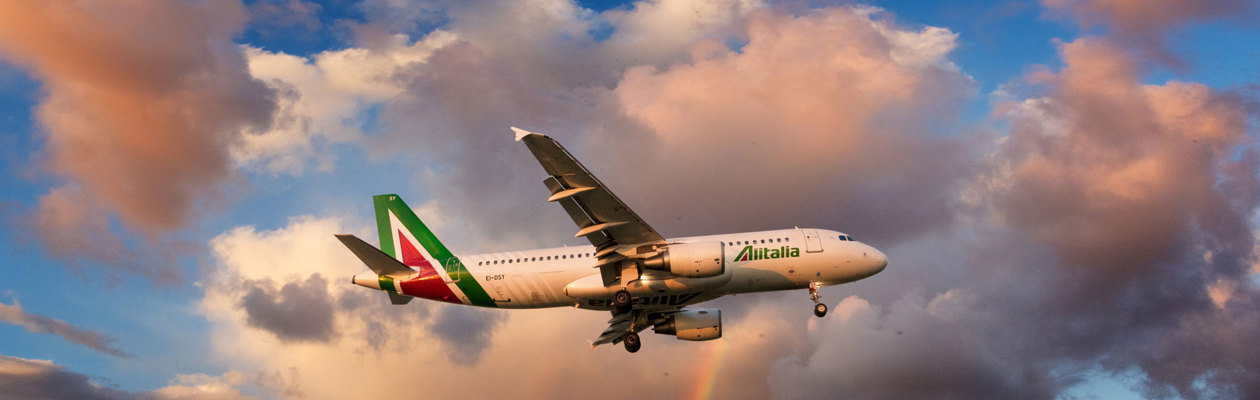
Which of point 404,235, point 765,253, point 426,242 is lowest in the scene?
point 765,253

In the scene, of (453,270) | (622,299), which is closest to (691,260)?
(622,299)

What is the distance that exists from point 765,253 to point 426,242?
20.3 meters

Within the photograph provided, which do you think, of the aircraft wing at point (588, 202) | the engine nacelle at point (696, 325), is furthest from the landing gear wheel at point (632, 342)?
the aircraft wing at point (588, 202)

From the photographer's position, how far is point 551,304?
56156 millimetres

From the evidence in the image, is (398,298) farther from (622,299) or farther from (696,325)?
(696,325)

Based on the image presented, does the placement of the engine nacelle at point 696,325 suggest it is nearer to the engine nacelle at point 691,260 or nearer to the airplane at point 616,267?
the airplane at point 616,267

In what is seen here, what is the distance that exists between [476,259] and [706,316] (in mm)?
14751

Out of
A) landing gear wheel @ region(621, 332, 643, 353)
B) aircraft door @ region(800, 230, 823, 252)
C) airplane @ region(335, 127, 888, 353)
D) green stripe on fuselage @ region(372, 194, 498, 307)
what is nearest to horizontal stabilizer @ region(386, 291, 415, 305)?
airplane @ region(335, 127, 888, 353)

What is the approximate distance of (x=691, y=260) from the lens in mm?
50281

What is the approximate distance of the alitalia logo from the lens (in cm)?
5284

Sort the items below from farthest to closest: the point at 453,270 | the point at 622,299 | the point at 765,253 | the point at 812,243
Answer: the point at 453,270 → the point at 812,243 → the point at 765,253 → the point at 622,299

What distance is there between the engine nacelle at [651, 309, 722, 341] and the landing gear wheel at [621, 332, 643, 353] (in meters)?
3.74

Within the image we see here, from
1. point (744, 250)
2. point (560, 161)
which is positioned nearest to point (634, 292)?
point (744, 250)

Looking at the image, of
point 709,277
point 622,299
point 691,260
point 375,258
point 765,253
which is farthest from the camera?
point 375,258
